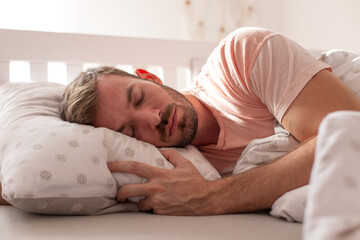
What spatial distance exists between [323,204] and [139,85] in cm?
91

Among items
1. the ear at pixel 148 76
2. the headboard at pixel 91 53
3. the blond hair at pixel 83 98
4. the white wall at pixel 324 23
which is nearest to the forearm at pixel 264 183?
the blond hair at pixel 83 98

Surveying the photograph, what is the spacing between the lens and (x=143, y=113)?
1.27 metres

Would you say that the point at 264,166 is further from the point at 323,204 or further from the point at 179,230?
the point at 323,204

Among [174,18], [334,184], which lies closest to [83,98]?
[334,184]

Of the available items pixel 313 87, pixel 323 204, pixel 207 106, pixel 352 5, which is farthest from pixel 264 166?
pixel 352 5

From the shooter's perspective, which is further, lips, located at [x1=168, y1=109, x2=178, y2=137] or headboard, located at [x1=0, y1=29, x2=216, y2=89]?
headboard, located at [x1=0, y1=29, x2=216, y2=89]

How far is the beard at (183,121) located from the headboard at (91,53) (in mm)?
586

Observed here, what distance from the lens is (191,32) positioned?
349 cm

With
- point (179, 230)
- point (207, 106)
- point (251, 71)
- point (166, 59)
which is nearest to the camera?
point (179, 230)

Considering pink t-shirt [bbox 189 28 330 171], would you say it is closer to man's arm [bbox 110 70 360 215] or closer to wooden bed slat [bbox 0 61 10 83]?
man's arm [bbox 110 70 360 215]

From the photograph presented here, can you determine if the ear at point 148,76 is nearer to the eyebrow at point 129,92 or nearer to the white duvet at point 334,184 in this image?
the eyebrow at point 129,92

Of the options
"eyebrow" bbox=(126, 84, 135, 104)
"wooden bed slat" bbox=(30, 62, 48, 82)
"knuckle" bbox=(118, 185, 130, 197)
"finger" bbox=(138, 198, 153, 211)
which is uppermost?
"eyebrow" bbox=(126, 84, 135, 104)

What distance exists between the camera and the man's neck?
141 cm

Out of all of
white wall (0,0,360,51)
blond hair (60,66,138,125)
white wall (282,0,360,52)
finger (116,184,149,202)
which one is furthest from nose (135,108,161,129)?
white wall (282,0,360,52)
